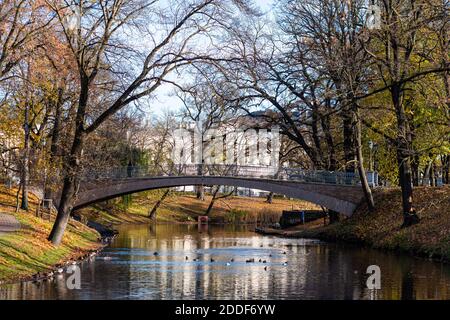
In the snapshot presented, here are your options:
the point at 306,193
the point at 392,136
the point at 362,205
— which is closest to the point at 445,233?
the point at 392,136

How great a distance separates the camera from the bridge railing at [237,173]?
49219 millimetres

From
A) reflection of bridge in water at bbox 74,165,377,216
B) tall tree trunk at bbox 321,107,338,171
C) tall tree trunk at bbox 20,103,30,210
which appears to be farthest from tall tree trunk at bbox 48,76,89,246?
tall tree trunk at bbox 321,107,338,171

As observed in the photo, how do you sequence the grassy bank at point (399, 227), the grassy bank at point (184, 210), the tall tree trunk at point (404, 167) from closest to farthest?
1. the grassy bank at point (399, 227)
2. the tall tree trunk at point (404, 167)
3. the grassy bank at point (184, 210)

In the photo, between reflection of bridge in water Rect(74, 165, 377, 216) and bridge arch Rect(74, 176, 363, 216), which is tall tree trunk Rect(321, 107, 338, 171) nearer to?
reflection of bridge in water Rect(74, 165, 377, 216)

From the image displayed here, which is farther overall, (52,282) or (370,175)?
(370,175)

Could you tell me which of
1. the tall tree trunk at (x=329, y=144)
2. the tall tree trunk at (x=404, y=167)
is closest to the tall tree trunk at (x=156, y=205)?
the tall tree trunk at (x=329, y=144)

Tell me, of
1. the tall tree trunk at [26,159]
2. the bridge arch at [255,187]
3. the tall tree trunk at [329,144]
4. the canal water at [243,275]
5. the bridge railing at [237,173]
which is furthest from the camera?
the bridge railing at [237,173]

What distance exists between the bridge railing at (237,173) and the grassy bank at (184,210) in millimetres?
13837

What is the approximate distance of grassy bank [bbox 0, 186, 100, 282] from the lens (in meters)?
25.2

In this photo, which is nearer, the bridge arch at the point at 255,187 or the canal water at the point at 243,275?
the canal water at the point at 243,275

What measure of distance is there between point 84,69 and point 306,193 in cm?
2489

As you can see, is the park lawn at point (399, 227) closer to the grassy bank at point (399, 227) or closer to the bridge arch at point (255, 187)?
the grassy bank at point (399, 227)

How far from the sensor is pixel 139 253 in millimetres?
37062
